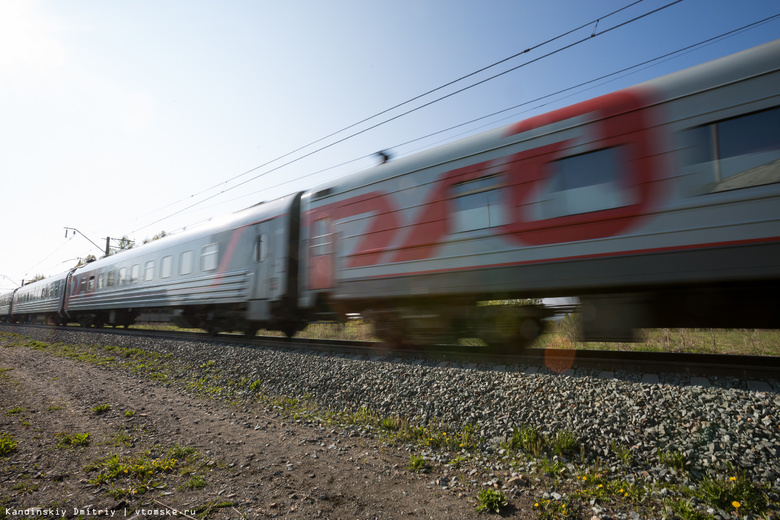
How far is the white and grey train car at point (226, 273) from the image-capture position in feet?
29.0

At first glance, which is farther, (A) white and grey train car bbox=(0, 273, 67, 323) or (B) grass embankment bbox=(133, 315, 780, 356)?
(A) white and grey train car bbox=(0, 273, 67, 323)

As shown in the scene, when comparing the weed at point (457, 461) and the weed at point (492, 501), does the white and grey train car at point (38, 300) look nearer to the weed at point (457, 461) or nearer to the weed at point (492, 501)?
the weed at point (457, 461)

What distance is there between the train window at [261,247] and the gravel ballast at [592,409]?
4071mm

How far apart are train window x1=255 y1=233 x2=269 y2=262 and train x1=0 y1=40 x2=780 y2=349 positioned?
1.53 m

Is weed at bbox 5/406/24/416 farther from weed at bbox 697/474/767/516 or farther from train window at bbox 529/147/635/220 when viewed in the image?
weed at bbox 697/474/767/516

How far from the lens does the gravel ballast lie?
285 cm

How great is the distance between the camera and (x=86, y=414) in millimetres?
5059

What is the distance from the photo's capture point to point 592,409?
3.49 meters

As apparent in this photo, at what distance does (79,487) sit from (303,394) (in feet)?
8.94

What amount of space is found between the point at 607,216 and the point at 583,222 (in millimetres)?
237

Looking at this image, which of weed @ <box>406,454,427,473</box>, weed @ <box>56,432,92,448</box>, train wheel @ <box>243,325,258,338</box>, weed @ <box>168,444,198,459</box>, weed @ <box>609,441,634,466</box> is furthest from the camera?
train wheel @ <box>243,325,258,338</box>

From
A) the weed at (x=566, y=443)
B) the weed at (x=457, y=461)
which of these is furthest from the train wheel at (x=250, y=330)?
the weed at (x=566, y=443)

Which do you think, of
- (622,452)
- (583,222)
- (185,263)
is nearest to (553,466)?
(622,452)

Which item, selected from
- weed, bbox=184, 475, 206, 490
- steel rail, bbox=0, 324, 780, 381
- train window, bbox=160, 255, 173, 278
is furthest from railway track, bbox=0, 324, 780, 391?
train window, bbox=160, 255, 173, 278
